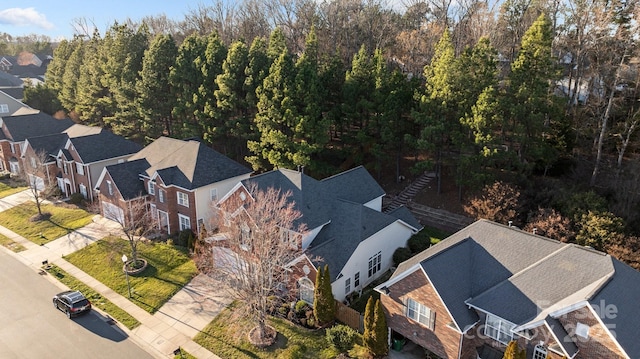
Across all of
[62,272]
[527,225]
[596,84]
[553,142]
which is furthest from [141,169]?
[596,84]

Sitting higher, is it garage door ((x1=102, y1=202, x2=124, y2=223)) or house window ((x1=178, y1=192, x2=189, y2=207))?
house window ((x1=178, y1=192, x2=189, y2=207))

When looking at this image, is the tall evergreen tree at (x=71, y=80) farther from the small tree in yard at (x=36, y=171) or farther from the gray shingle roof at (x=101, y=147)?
the gray shingle roof at (x=101, y=147)

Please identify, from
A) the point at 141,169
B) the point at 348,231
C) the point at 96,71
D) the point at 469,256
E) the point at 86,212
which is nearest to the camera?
the point at 469,256

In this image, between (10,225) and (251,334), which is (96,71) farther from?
(251,334)

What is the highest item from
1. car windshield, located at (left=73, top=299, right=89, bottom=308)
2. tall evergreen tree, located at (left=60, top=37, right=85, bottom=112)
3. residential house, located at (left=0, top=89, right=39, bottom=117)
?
tall evergreen tree, located at (left=60, top=37, right=85, bottom=112)

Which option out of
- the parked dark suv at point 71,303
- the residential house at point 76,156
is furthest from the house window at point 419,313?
the residential house at point 76,156

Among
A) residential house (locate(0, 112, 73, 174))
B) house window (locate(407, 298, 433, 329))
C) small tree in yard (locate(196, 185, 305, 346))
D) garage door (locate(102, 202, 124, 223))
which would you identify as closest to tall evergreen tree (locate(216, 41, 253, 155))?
garage door (locate(102, 202, 124, 223))

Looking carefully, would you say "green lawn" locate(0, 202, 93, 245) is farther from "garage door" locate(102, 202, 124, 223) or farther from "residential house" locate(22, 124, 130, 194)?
"residential house" locate(22, 124, 130, 194)
